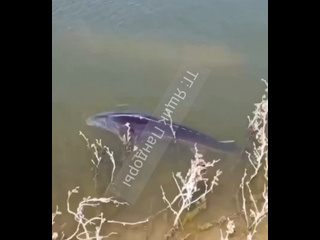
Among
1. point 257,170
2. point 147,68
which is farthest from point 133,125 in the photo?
point 257,170

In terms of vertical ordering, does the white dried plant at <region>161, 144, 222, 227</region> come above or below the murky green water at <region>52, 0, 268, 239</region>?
below

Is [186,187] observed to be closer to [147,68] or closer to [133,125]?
[133,125]

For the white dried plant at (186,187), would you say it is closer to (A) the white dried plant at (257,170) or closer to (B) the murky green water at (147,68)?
(B) the murky green water at (147,68)

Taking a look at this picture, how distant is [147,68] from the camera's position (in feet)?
5.16

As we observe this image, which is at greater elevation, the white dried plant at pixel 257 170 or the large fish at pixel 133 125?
the large fish at pixel 133 125

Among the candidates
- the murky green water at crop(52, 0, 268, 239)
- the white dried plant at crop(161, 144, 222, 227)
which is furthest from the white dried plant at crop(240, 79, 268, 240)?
the white dried plant at crop(161, 144, 222, 227)

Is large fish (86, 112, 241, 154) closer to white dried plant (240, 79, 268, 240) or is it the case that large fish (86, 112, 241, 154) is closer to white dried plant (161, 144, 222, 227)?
white dried plant (161, 144, 222, 227)

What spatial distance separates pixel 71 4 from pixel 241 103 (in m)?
0.65

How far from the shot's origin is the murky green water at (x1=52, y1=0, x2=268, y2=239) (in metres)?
1.55

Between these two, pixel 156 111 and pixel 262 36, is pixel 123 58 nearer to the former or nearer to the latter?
pixel 156 111

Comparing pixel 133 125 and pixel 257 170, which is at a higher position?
pixel 133 125

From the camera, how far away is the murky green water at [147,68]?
1.55 m

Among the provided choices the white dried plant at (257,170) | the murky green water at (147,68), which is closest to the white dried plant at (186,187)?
the murky green water at (147,68)
